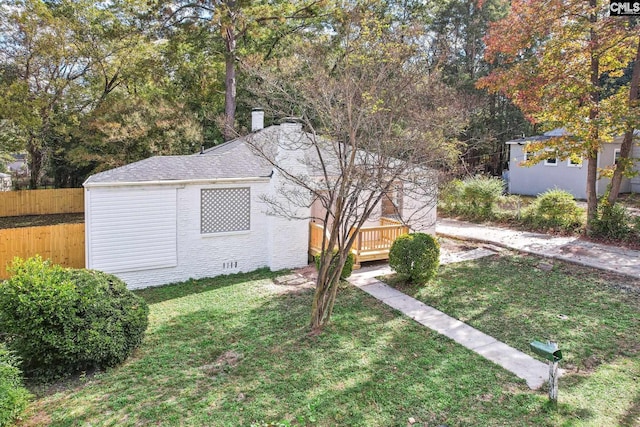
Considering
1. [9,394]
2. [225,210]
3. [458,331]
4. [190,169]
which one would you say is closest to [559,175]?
[458,331]

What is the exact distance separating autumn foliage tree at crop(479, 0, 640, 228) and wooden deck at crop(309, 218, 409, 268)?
652cm

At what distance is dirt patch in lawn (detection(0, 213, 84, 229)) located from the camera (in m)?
19.2

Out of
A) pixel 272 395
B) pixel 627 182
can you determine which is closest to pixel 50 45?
pixel 272 395

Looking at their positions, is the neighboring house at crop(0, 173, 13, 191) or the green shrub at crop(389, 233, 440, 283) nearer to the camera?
the green shrub at crop(389, 233, 440, 283)

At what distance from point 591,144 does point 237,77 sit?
16856mm

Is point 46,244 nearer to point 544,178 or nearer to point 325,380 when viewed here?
point 325,380

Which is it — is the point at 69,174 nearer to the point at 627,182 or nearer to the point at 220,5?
the point at 220,5

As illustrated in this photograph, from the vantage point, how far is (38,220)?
20.3 metres

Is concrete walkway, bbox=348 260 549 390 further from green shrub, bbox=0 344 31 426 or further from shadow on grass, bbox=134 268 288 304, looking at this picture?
green shrub, bbox=0 344 31 426

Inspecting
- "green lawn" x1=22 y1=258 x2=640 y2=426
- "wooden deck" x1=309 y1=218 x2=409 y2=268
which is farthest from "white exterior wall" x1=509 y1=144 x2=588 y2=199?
"green lawn" x1=22 y1=258 x2=640 y2=426

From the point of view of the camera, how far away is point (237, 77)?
2278 centimetres

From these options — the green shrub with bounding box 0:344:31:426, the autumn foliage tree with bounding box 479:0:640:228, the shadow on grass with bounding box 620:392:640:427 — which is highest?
the autumn foliage tree with bounding box 479:0:640:228

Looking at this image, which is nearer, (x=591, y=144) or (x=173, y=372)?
(x=173, y=372)

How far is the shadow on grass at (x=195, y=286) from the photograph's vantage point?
9866 mm
